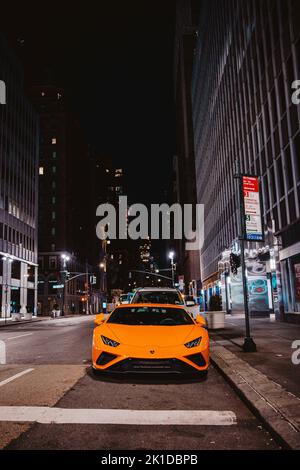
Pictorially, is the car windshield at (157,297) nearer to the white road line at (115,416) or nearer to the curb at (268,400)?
the curb at (268,400)

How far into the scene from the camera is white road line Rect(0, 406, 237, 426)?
5012mm

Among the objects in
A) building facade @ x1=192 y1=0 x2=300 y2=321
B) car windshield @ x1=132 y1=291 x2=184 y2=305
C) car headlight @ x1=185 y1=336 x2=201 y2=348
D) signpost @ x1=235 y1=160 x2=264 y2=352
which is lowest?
car headlight @ x1=185 y1=336 x2=201 y2=348

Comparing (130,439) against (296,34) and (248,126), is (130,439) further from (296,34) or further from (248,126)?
(248,126)

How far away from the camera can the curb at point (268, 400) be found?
435 centimetres

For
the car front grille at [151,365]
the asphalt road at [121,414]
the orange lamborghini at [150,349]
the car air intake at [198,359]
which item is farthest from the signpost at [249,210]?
the car front grille at [151,365]

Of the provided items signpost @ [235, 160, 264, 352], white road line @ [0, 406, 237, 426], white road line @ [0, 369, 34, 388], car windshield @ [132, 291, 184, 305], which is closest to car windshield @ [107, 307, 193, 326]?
white road line @ [0, 369, 34, 388]

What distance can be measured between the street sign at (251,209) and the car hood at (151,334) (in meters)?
4.98

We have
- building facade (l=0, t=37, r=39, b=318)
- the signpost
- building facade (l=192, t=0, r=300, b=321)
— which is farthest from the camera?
building facade (l=0, t=37, r=39, b=318)

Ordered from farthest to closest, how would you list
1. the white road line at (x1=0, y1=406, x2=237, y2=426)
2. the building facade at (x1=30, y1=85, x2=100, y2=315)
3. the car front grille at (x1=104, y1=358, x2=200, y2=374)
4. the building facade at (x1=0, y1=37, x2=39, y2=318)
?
the building facade at (x1=30, y1=85, x2=100, y2=315)
the building facade at (x1=0, y1=37, x2=39, y2=318)
the car front grille at (x1=104, y1=358, x2=200, y2=374)
the white road line at (x1=0, y1=406, x2=237, y2=426)

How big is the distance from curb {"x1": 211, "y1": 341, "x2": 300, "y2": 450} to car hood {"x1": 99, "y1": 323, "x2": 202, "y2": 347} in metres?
1.12

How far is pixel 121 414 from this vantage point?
5.34 m

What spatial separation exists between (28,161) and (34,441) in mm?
67125

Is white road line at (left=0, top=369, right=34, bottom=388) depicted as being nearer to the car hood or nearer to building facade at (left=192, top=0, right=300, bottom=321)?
the car hood

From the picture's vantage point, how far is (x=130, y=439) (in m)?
4.36
